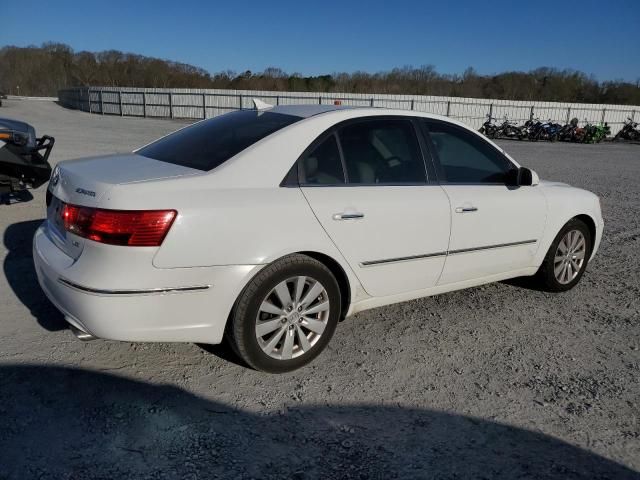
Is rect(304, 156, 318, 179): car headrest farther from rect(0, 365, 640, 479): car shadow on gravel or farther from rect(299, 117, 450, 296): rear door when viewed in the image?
rect(0, 365, 640, 479): car shadow on gravel

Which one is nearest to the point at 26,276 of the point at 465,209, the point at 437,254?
the point at 437,254

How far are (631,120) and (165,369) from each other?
37034mm

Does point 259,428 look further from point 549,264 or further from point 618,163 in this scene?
point 618,163

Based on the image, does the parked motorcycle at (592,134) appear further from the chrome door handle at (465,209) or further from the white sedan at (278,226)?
the chrome door handle at (465,209)

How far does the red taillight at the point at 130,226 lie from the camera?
2.56m

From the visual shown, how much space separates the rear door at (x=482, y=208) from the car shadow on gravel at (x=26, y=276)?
2.84m

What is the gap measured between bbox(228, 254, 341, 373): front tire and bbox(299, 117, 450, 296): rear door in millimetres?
250

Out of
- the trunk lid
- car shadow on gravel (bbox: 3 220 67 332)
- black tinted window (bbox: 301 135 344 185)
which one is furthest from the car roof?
car shadow on gravel (bbox: 3 220 67 332)

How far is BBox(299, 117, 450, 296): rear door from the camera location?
3.15 metres

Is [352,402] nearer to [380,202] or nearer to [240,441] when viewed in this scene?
[240,441]

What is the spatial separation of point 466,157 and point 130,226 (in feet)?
8.47

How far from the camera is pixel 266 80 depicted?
213 feet

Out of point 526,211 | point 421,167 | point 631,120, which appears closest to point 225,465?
point 421,167

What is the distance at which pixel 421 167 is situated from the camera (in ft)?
12.0
